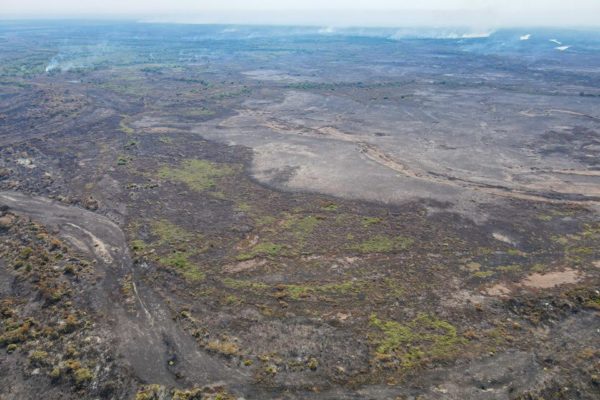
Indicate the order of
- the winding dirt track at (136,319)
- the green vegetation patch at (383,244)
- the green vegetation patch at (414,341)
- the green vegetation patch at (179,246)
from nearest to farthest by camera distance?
the winding dirt track at (136,319)
the green vegetation patch at (414,341)
the green vegetation patch at (179,246)
the green vegetation patch at (383,244)

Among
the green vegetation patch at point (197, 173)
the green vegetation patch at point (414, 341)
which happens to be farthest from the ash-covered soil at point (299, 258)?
the green vegetation patch at point (197, 173)

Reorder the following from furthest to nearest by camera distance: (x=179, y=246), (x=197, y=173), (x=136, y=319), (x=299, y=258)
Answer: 1. (x=197, y=173)
2. (x=179, y=246)
3. (x=299, y=258)
4. (x=136, y=319)

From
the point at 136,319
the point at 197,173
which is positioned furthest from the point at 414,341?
the point at 197,173

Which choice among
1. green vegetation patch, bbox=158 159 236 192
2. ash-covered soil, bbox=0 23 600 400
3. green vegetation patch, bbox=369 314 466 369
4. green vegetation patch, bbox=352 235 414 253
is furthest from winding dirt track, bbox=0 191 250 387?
green vegetation patch, bbox=352 235 414 253

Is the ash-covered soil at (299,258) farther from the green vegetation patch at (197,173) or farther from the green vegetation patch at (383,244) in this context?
the green vegetation patch at (197,173)

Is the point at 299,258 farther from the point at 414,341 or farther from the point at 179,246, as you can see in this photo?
the point at 414,341

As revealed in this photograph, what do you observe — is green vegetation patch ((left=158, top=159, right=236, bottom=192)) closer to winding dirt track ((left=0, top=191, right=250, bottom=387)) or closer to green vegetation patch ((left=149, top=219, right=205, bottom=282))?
green vegetation patch ((left=149, top=219, right=205, bottom=282))
